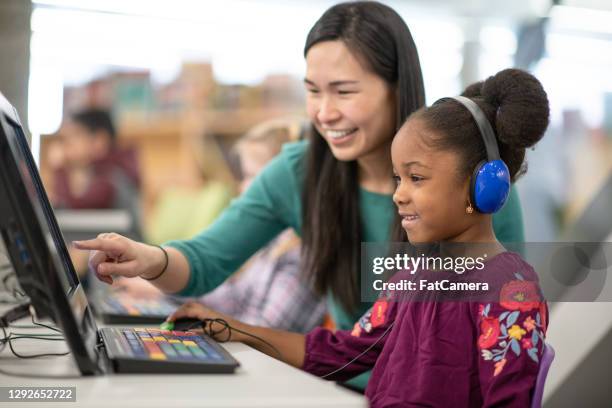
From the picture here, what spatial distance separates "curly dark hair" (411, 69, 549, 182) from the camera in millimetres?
1023

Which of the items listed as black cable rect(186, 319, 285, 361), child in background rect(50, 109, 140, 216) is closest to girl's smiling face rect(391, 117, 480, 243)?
black cable rect(186, 319, 285, 361)

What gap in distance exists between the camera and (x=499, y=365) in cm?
88

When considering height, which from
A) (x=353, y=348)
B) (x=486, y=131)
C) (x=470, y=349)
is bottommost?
(x=353, y=348)

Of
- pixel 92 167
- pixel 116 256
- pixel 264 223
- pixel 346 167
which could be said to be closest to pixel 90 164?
pixel 92 167

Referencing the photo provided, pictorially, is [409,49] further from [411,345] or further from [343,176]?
[411,345]

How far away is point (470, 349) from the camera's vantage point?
0.94 metres

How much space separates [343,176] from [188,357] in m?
0.75

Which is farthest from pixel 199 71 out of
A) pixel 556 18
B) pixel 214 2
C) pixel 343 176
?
pixel 343 176

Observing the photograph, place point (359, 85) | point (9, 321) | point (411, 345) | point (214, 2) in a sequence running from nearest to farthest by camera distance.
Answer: point (411, 345)
point (9, 321)
point (359, 85)
point (214, 2)

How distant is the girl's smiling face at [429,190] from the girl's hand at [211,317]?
1.05 ft

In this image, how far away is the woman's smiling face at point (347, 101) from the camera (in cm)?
140

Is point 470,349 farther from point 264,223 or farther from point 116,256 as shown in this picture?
point 264,223

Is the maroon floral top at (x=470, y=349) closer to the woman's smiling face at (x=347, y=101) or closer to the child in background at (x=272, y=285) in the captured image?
the woman's smiling face at (x=347, y=101)

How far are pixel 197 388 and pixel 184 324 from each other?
429mm
